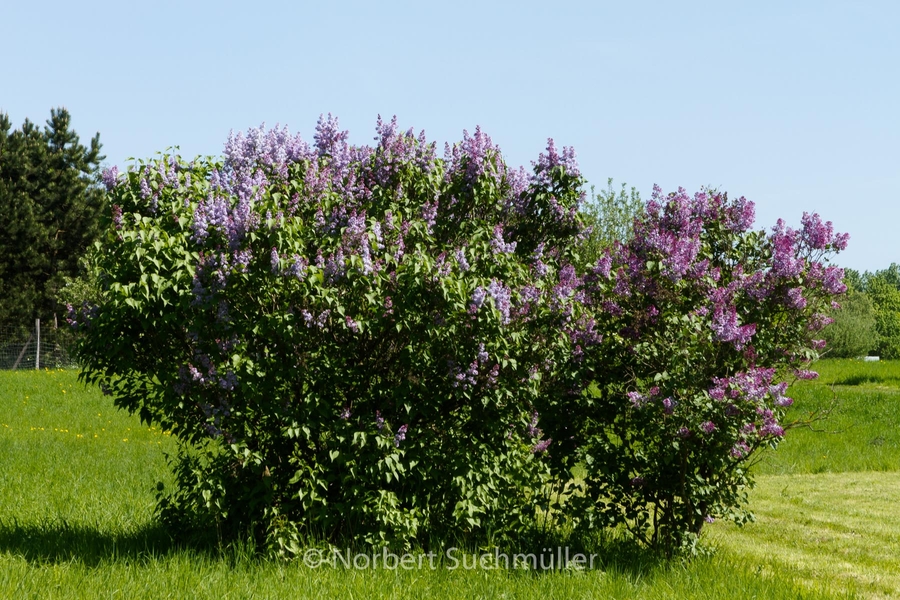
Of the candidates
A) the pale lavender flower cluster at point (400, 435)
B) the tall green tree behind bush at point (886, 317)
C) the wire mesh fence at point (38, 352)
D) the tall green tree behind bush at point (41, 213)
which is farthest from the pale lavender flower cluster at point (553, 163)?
the tall green tree behind bush at point (886, 317)

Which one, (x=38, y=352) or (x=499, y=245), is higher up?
(x=38, y=352)

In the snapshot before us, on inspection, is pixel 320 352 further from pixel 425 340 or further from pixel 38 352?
pixel 38 352

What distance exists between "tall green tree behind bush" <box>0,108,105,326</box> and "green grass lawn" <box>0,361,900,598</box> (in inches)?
824

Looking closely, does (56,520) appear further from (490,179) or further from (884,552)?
(884,552)

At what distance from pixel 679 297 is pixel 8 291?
35.3 meters

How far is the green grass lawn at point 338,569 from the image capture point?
20.4 ft

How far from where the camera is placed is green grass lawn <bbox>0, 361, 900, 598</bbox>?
6230 mm

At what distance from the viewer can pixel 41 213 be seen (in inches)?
1465

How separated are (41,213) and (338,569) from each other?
3537 cm

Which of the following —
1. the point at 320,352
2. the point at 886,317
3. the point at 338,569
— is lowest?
the point at 338,569

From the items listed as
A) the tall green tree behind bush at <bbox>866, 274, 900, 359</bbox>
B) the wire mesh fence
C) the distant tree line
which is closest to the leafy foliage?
the distant tree line

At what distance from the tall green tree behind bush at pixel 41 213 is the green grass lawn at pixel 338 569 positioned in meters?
20.9

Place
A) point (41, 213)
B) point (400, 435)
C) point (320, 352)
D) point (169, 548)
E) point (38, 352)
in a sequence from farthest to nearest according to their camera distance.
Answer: point (41, 213) < point (38, 352) < point (169, 548) < point (320, 352) < point (400, 435)

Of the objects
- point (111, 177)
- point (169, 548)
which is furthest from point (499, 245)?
point (169, 548)
